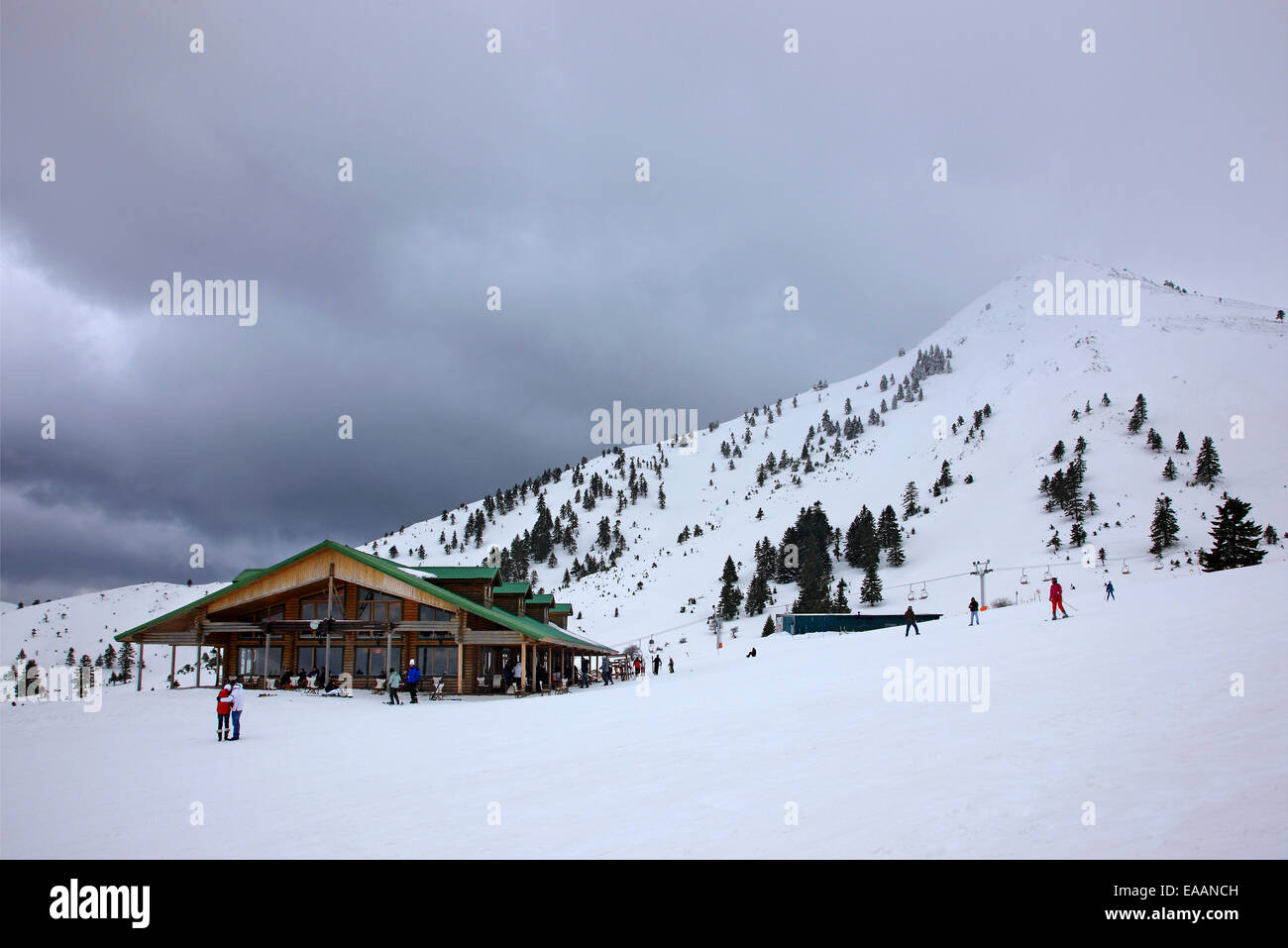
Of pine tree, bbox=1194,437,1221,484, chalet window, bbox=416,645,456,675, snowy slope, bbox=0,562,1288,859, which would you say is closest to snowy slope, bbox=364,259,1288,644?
pine tree, bbox=1194,437,1221,484

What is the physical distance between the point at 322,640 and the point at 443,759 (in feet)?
70.0

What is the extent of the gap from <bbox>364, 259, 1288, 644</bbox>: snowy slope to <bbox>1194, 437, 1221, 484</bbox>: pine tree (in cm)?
168

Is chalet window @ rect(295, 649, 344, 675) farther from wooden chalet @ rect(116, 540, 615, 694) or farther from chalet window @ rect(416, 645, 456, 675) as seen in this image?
chalet window @ rect(416, 645, 456, 675)

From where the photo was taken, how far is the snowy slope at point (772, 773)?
6836mm

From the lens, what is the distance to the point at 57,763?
13039 mm

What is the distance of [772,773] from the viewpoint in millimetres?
9797

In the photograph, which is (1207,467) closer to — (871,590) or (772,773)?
(871,590)

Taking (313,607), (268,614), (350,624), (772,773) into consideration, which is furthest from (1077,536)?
(772,773)

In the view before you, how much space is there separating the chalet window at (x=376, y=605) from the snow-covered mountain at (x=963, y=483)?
147 feet

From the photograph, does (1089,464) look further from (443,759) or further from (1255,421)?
(443,759)

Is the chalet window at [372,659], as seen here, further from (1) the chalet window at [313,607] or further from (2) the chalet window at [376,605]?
(1) the chalet window at [313,607]

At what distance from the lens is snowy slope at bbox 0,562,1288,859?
6.84 metres

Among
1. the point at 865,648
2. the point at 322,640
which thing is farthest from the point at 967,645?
the point at 322,640

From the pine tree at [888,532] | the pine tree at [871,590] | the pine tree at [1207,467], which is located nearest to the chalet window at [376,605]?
the pine tree at [871,590]
